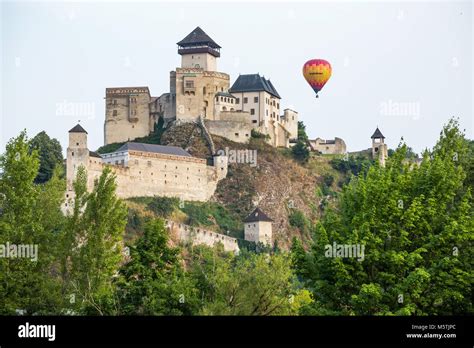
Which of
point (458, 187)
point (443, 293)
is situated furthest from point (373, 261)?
point (458, 187)

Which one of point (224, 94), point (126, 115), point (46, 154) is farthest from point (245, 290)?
point (224, 94)

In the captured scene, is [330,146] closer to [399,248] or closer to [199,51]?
[199,51]

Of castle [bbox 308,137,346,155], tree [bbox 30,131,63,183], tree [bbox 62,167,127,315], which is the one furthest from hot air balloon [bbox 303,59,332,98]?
tree [bbox 62,167,127,315]

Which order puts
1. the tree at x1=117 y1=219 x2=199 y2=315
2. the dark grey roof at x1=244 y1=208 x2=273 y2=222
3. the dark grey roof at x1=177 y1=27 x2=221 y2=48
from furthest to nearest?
1. the dark grey roof at x1=177 y1=27 x2=221 y2=48
2. the dark grey roof at x1=244 y1=208 x2=273 y2=222
3. the tree at x1=117 y1=219 x2=199 y2=315

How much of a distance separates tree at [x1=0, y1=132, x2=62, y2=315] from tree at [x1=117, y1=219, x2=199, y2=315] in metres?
4.35

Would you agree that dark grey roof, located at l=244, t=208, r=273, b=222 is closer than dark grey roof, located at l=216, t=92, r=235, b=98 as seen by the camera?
Yes

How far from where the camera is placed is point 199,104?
117188 millimetres

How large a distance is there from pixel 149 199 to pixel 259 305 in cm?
5616

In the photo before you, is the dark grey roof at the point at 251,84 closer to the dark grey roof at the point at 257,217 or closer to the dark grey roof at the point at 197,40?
the dark grey roof at the point at 197,40

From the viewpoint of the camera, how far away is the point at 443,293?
41.9m

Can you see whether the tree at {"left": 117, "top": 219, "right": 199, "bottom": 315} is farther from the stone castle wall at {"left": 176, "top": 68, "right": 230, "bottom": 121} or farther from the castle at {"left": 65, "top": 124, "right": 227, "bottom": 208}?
the stone castle wall at {"left": 176, "top": 68, "right": 230, "bottom": 121}

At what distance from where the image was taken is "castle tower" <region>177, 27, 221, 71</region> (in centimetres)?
12212

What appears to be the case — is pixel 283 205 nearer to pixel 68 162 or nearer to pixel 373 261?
pixel 68 162

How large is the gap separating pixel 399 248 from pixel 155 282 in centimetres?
1080
